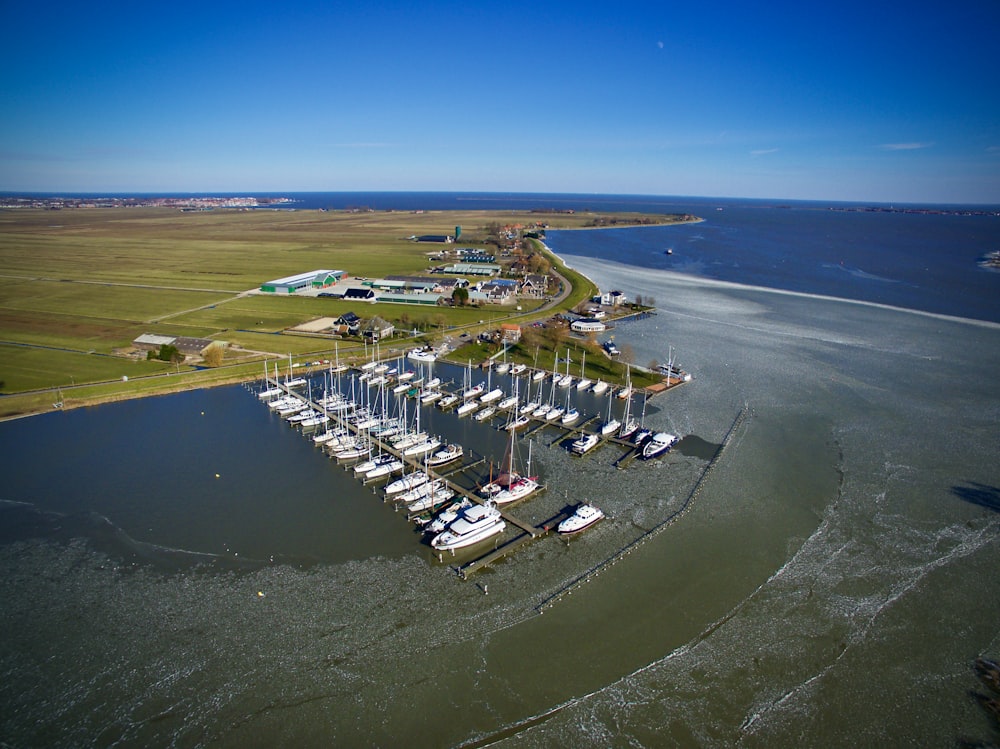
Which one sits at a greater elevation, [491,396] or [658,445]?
[491,396]

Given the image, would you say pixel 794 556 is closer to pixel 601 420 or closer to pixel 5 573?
pixel 601 420

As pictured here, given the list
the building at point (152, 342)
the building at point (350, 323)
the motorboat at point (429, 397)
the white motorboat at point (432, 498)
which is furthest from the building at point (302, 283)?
the white motorboat at point (432, 498)

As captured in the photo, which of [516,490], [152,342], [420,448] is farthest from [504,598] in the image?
[152,342]

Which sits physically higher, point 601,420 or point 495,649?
point 601,420

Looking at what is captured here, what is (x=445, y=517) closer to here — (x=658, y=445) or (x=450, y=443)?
(x=450, y=443)

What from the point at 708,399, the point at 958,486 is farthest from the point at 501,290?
the point at 958,486

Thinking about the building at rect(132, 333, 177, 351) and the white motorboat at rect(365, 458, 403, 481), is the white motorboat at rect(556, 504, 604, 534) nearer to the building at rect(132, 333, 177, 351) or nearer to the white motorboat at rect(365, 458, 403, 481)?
the white motorboat at rect(365, 458, 403, 481)

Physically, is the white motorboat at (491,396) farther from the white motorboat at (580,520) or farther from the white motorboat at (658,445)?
the white motorboat at (580,520)
